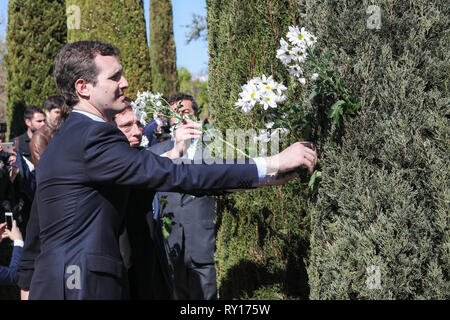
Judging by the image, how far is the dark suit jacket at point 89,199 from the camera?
2.04 m

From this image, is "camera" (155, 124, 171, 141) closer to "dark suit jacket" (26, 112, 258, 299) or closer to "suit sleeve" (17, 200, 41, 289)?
"suit sleeve" (17, 200, 41, 289)

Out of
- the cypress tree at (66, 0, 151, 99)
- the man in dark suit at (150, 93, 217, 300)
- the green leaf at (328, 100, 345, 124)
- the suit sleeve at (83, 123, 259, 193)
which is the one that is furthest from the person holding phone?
the cypress tree at (66, 0, 151, 99)

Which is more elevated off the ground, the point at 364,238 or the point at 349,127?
the point at 349,127

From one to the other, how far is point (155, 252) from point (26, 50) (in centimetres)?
1175

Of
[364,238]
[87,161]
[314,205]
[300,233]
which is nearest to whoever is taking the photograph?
[87,161]

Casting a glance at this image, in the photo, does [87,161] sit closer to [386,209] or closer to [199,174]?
[199,174]

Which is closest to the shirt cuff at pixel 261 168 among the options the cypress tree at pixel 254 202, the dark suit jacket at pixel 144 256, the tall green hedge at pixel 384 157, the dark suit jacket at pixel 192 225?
the tall green hedge at pixel 384 157

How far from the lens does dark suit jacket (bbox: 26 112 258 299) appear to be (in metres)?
2.04

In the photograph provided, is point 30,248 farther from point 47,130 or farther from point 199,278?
point 47,130

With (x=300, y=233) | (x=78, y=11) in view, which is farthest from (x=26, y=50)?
(x=300, y=233)

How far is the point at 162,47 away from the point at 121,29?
7.71 m

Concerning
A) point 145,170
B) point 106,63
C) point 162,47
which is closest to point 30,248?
point 145,170

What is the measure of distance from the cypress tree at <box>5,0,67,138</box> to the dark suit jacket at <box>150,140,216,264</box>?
29.0ft

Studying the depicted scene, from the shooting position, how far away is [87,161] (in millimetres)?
2082
